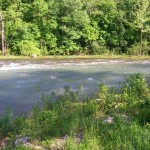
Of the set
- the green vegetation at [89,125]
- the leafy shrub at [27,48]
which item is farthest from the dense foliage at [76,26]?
the green vegetation at [89,125]

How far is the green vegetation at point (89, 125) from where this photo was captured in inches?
255

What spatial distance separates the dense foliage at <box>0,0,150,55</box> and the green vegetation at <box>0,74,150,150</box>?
86.1 ft

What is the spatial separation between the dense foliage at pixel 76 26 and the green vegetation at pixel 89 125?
2624 centimetres

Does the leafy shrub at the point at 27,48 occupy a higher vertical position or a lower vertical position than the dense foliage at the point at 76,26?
lower

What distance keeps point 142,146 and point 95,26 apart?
3343cm

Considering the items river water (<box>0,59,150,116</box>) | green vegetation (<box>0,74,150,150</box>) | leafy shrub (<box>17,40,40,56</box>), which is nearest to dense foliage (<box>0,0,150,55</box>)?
leafy shrub (<box>17,40,40,56</box>)

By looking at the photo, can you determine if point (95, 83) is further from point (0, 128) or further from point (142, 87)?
point (0, 128)

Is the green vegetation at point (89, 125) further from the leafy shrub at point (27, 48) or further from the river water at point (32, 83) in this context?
the leafy shrub at point (27, 48)

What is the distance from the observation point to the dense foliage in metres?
36.4

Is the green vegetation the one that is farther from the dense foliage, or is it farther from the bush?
the bush

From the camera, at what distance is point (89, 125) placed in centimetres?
760

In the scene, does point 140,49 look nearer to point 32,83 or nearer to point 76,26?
point 76,26

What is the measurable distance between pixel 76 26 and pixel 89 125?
30.3 m

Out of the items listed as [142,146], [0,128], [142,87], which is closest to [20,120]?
[0,128]
